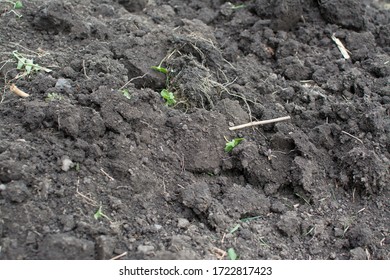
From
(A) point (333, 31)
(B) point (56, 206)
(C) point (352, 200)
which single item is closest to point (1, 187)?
(B) point (56, 206)

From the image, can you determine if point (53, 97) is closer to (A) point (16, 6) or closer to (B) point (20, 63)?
(B) point (20, 63)

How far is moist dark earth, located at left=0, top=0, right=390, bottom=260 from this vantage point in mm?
2729

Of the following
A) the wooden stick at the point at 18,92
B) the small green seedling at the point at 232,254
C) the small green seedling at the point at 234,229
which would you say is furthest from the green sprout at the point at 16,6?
the small green seedling at the point at 232,254

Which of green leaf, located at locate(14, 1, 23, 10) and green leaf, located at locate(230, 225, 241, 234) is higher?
green leaf, located at locate(14, 1, 23, 10)

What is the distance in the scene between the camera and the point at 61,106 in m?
3.06

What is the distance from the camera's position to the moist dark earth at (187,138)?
2.73 m

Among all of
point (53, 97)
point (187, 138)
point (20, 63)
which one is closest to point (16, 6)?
point (20, 63)

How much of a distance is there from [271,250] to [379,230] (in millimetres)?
702

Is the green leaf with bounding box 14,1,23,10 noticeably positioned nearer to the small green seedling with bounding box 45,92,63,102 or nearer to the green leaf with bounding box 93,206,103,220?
the small green seedling with bounding box 45,92,63,102

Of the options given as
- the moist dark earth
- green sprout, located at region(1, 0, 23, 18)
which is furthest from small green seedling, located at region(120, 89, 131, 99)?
green sprout, located at region(1, 0, 23, 18)

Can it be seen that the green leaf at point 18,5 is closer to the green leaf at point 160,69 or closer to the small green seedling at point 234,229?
the green leaf at point 160,69

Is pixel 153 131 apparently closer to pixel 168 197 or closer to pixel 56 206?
pixel 168 197

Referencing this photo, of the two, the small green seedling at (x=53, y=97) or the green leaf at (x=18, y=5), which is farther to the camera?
the green leaf at (x=18, y=5)

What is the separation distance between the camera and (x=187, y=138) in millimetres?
3227
